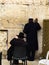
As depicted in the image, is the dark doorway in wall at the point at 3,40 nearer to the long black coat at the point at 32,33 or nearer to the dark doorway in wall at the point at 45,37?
the long black coat at the point at 32,33

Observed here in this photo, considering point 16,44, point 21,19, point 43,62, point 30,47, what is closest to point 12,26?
point 21,19

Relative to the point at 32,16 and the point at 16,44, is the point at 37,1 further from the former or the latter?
the point at 16,44

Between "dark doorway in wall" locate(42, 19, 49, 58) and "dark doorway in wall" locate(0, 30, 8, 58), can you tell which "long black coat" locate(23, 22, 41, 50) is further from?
"dark doorway in wall" locate(0, 30, 8, 58)

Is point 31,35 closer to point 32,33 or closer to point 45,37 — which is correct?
point 32,33

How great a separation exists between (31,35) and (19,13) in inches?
39.2

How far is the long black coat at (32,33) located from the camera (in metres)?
10.1

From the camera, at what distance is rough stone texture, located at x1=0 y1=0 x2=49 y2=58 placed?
10.4 meters

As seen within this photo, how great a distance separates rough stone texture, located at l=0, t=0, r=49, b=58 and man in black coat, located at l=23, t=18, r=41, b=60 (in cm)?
24

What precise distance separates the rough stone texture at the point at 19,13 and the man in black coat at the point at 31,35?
236 mm

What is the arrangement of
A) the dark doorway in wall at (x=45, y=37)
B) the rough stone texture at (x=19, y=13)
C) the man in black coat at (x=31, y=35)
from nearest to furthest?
1. the man in black coat at (x=31, y=35)
2. the dark doorway in wall at (x=45, y=37)
3. the rough stone texture at (x=19, y=13)

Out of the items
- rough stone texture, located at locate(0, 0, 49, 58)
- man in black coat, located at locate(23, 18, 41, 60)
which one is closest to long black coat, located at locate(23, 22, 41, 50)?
man in black coat, located at locate(23, 18, 41, 60)

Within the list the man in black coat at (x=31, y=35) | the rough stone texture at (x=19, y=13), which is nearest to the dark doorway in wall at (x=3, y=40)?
the rough stone texture at (x=19, y=13)

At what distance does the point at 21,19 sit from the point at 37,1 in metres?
0.93

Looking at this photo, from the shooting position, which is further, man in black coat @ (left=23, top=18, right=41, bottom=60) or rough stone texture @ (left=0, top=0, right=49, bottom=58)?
rough stone texture @ (left=0, top=0, right=49, bottom=58)
